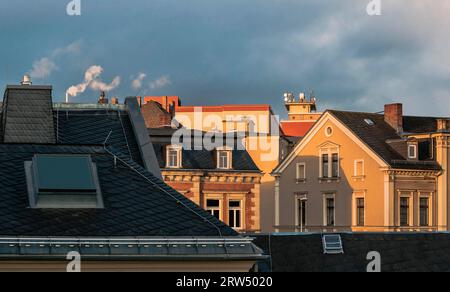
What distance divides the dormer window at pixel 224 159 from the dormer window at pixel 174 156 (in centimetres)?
245

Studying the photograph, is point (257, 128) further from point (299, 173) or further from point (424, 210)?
point (424, 210)

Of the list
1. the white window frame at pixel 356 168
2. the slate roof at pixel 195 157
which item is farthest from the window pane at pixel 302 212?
the slate roof at pixel 195 157

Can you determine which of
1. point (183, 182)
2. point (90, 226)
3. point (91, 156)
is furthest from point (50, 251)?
point (183, 182)

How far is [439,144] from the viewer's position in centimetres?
8025

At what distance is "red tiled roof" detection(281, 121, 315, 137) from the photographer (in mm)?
121750

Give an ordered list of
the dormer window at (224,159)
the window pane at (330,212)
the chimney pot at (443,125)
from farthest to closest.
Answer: the window pane at (330,212) < the chimney pot at (443,125) < the dormer window at (224,159)

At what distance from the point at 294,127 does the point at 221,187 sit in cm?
4325

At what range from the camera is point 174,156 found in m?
80.0

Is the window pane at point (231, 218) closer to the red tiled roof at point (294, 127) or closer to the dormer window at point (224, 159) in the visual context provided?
the dormer window at point (224, 159)

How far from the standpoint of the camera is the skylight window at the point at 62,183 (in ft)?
76.8

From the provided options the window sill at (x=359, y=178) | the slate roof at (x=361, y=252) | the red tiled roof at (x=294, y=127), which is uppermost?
the red tiled roof at (x=294, y=127)

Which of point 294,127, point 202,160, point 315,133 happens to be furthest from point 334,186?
point 294,127

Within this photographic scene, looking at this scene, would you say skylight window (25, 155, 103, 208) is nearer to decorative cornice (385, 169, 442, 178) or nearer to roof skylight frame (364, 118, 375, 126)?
decorative cornice (385, 169, 442, 178)
